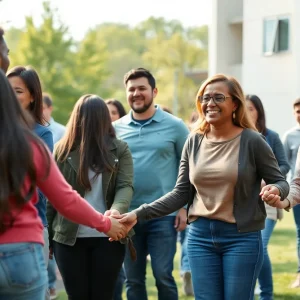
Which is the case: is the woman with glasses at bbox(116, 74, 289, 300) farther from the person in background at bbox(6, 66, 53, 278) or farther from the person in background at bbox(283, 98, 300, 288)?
the person in background at bbox(283, 98, 300, 288)

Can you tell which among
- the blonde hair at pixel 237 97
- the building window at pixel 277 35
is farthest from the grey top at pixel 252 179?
the building window at pixel 277 35

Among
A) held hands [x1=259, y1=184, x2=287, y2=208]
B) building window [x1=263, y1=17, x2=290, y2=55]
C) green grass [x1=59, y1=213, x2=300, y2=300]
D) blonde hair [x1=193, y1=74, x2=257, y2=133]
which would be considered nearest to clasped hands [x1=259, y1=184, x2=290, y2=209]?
held hands [x1=259, y1=184, x2=287, y2=208]

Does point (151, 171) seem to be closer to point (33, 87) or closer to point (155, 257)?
point (155, 257)

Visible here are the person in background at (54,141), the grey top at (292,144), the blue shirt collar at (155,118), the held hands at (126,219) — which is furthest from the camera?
the grey top at (292,144)

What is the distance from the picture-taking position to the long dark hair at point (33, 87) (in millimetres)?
6496

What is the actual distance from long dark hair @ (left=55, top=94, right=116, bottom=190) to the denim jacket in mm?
58

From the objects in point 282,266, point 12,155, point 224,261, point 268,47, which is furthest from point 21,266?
point 268,47

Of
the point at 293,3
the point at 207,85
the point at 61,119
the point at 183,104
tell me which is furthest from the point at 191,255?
the point at 183,104

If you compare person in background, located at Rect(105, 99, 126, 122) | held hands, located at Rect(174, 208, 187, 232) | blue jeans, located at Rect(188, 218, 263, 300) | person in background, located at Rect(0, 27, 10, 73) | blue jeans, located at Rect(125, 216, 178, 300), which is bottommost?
blue jeans, located at Rect(125, 216, 178, 300)

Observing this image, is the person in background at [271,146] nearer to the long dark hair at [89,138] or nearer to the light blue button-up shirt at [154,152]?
the light blue button-up shirt at [154,152]

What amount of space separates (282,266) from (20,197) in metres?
8.92

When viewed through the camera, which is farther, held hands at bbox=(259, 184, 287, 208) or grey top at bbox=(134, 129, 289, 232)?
grey top at bbox=(134, 129, 289, 232)

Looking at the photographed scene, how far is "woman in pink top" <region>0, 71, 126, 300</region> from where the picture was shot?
4.01 m

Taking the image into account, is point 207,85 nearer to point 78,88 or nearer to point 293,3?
point 293,3
